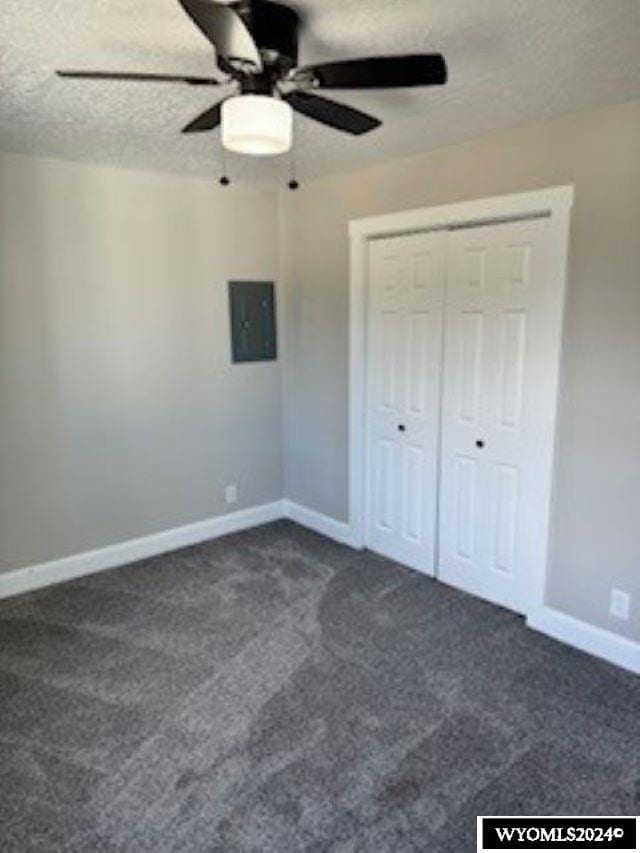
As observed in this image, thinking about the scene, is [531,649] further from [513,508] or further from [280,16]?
[280,16]

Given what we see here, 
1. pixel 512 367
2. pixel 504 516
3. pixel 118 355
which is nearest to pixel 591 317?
pixel 512 367

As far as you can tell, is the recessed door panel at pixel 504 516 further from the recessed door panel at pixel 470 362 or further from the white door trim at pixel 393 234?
the recessed door panel at pixel 470 362

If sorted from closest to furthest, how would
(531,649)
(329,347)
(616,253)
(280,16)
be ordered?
(280,16)
(616,253)
(531,649)
(329,347)

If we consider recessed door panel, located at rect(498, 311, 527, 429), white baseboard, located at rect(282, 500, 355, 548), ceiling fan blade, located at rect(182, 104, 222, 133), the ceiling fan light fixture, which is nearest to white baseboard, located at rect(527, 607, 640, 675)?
recessed door panel, located at rect(498, 311, 527, 429)

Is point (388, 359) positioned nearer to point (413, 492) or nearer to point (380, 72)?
point (413, 492)

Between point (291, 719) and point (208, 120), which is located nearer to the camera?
point (208, 120)

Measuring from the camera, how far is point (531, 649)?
9.38ft

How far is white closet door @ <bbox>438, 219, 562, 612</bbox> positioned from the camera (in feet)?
9.47

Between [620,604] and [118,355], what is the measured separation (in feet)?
9.79

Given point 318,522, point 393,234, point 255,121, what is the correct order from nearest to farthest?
point 255,121
point 393,234
point 318,522

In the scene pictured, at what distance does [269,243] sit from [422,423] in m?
1.70

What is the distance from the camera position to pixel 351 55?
6.88 feet

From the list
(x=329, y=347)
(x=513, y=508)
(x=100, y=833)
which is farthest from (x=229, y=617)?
(x=329, y=347)

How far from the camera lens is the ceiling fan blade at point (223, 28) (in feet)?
4.60
